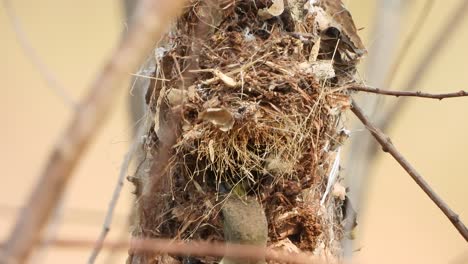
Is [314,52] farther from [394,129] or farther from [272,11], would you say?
[394,129]

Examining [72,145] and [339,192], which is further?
[339,192]

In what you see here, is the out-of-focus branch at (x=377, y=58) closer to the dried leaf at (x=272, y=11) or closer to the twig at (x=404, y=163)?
the twig at (x=404, y=163)

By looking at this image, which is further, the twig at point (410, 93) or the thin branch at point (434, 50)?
the twig at point (410, 93)

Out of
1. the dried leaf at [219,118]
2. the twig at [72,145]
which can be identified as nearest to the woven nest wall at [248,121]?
the dried leaf at [219,118]

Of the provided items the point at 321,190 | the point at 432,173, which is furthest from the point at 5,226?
the point at 432,173

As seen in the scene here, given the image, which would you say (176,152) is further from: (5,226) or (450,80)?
(450,80)

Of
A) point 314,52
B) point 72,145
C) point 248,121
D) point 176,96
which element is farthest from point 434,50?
point 72,145
